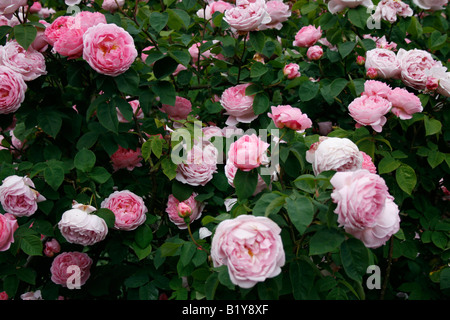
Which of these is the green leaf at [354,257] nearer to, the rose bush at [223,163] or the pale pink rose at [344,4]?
the rose bush at [223,163]

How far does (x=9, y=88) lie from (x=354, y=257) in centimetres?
133

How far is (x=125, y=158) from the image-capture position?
69.1 inches

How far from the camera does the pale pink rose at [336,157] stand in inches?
47.4

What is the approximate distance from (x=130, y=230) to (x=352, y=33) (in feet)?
4.55

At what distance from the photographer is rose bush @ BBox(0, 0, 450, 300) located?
3.58 ft

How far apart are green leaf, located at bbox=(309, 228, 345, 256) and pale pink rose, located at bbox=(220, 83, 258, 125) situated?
0.84 m

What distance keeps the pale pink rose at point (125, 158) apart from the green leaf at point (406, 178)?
107 centimetres

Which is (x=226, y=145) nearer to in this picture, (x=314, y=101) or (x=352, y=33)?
(x=314, y=101)

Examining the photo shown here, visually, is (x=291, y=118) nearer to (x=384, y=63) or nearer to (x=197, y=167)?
(x=197, y=167)

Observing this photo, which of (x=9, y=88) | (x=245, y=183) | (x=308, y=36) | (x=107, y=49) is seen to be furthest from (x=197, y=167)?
(x=308, y=36)

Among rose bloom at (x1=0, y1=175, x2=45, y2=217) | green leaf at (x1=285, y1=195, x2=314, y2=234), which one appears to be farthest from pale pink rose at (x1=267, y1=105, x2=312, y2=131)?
rose bloom at (x1=0, y1=175, x2=45, y2=217)

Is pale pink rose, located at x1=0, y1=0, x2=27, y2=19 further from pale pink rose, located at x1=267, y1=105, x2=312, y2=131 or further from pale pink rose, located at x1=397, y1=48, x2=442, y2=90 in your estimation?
pale pink rose, located at x1=397, y1=48, x2=442, y2=90

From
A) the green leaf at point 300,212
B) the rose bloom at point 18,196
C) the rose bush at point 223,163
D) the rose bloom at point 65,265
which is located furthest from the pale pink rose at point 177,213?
the green leaf at point 300,212
